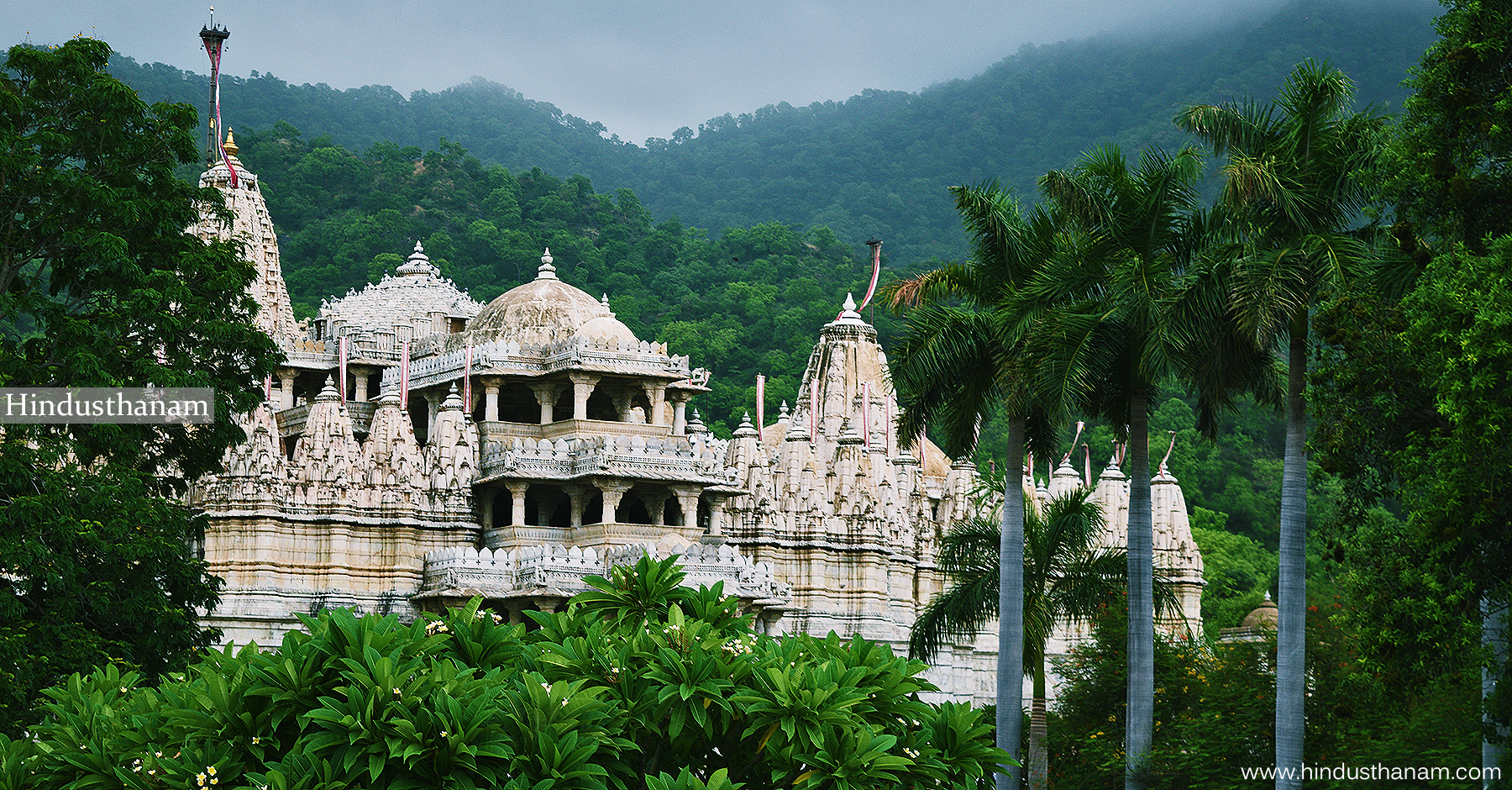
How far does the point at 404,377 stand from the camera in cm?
4566

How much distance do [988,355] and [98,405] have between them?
13.4 meters

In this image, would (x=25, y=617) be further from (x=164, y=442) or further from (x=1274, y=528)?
(x=1274, y=528)

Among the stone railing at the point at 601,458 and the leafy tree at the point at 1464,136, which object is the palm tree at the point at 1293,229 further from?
the stone railing at the point at 601,458

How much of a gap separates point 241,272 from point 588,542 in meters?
14.0

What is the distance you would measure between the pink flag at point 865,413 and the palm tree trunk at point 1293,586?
Answer: 2502cm

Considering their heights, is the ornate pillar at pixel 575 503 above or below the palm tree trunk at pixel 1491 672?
above

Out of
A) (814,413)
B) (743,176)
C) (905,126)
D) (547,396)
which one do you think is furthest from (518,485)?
(905,126)

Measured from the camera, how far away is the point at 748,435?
4631cm

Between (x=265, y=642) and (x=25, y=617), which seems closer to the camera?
(x=25, y=617)

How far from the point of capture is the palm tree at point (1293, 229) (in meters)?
23.1

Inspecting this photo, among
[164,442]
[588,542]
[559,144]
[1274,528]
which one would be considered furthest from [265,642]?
[559,144]

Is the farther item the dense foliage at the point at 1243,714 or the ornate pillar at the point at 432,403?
the ornate pillar at the point at 432,403

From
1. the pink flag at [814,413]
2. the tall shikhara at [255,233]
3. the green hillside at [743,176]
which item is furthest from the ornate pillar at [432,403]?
the green hillside at [743,176]

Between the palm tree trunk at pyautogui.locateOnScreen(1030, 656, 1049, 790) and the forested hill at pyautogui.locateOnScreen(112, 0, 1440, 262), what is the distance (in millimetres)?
90937
